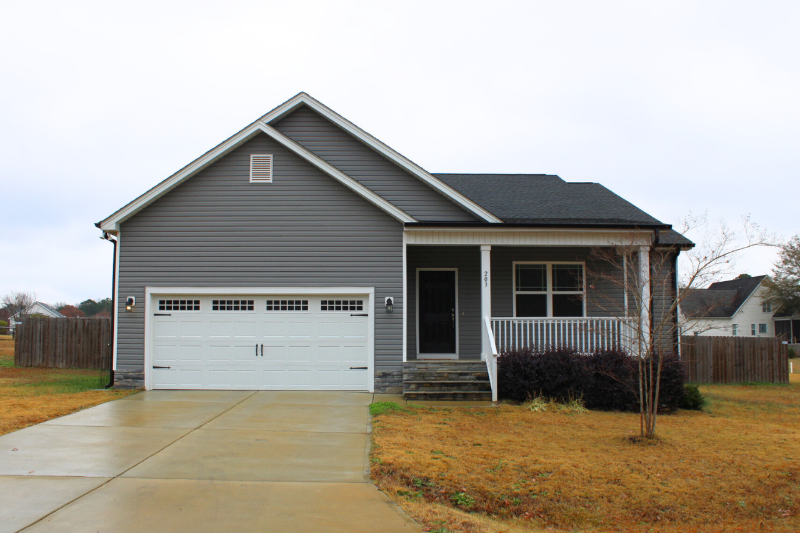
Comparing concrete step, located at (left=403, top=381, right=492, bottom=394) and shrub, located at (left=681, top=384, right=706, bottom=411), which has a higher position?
concrete step, located at (left=403, top=381, right=492, bottom=394)

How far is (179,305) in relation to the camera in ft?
40.5

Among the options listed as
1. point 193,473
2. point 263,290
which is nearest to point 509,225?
point 263,290

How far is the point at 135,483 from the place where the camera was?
5.65 metres

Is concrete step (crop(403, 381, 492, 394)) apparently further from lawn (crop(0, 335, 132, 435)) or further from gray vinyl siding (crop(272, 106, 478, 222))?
lawn (crop(0, 335, 132, 435))

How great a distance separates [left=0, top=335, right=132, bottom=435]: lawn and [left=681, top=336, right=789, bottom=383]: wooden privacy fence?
1547 cm

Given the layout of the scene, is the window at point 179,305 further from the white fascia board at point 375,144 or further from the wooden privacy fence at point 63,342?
the wooden privacy fence at point 63,342

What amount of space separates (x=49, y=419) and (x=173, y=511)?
17.1 feet

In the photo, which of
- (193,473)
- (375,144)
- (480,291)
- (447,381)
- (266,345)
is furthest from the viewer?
(480,291)

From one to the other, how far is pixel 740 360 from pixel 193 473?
1646 centimetres

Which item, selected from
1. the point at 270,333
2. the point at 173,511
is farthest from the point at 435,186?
the point at 173,511

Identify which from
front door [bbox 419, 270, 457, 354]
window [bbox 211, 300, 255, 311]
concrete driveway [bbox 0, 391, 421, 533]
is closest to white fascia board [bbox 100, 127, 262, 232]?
window [bbox 211, 300, 255, 311]

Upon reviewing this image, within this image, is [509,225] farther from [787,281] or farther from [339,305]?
[787,281]

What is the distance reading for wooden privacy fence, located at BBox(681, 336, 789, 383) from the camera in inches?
663

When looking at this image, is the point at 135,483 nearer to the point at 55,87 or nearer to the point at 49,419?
the point at 49,419
